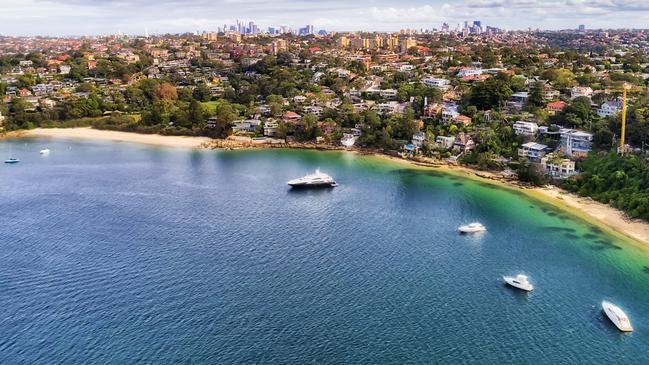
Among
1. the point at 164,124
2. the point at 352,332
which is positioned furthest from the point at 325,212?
the point at 164,124

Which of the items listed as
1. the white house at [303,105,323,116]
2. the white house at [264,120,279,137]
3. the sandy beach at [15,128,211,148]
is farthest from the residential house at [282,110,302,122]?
the sandy beach at [15,128,211,148]

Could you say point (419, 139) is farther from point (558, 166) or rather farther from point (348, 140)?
point (558, 166)

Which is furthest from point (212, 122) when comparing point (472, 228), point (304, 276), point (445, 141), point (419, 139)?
point (304, 276)

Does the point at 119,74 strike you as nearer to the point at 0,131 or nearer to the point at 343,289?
the point at 0,131

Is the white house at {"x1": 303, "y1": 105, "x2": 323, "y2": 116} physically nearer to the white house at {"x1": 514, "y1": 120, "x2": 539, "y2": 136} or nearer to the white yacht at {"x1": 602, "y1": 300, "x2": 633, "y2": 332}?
the white house at {"x1": 514, "y1": 120, "x2": 539, "y2": 136}

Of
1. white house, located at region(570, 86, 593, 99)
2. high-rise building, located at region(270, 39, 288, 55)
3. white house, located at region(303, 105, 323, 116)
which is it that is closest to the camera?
white house, located at region(570, 86, 593, 99)
